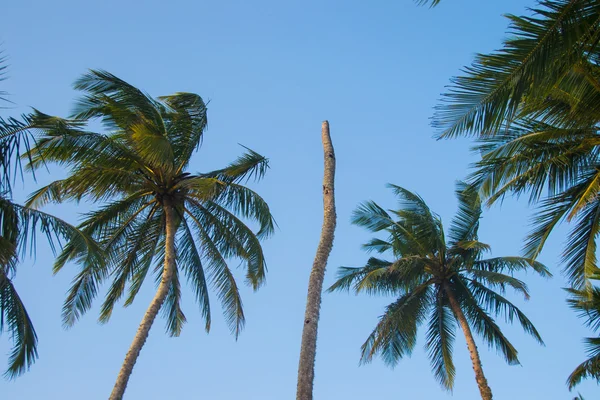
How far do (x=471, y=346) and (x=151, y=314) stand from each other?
9385 millimetres

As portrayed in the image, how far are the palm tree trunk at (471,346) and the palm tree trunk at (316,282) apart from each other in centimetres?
1036

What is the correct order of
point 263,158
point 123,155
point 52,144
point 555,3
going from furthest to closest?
point 263,158, point 123,155, point 52,144, point 555,3

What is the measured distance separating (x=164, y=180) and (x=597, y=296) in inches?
384

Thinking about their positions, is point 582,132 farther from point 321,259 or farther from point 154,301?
point 154,301

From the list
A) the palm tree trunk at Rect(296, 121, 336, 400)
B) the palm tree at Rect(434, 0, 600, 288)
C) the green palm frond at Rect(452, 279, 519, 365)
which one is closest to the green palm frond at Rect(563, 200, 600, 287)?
the palm tree at Rect(434, 0, 600, 288)

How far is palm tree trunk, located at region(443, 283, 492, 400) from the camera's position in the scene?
17.9m

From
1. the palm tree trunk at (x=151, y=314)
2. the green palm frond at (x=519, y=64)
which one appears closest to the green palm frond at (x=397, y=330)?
the palm tree trunk at (x=151, y=314)

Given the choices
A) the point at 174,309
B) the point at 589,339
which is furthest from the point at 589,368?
the point at 174,309

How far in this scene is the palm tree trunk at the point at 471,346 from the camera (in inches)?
704

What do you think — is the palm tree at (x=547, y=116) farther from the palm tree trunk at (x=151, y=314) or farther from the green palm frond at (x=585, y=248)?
the palm tree trunk at (x=151, y=314)

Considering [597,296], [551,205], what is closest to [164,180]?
[551,205]

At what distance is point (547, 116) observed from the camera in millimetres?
11352

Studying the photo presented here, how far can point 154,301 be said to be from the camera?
14.2 m

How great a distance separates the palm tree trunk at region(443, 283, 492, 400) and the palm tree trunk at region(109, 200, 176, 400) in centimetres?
864
